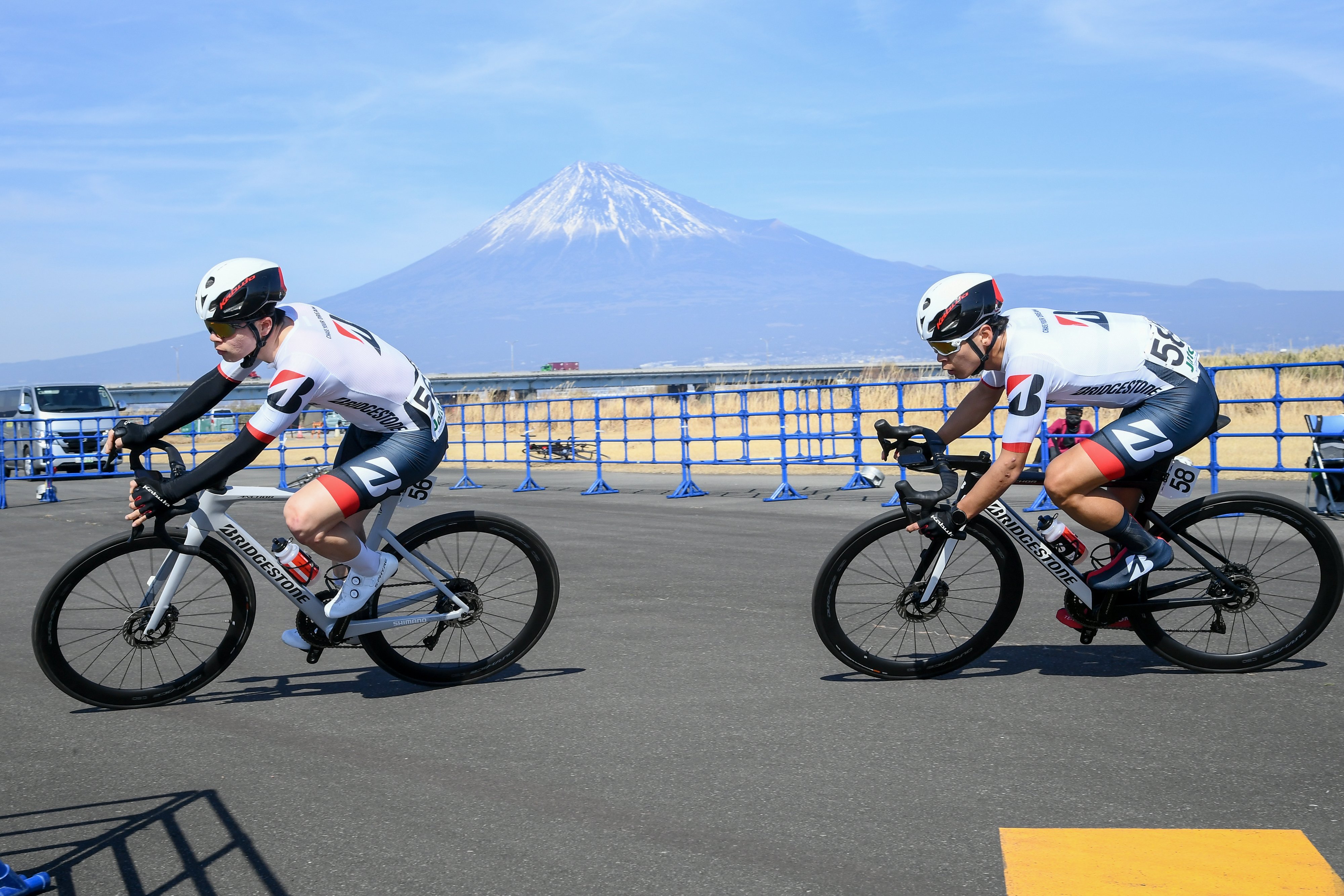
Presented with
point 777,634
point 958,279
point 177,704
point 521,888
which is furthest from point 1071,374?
point 177,704

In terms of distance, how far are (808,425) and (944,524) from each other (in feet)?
43.5

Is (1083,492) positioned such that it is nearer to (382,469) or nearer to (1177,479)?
→ (1177,479)

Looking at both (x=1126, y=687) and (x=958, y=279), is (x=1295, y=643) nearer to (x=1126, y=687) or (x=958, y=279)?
(x=1126, y=687)

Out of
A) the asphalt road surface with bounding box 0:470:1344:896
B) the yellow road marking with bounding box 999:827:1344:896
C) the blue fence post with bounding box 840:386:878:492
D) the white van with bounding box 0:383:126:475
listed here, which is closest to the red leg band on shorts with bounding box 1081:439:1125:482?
the asphalt road surface with bounding box 0:470:1344:896

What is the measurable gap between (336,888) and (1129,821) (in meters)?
2.41

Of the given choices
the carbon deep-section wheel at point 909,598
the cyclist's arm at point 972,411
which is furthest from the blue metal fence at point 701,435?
the cyclist's arm at point 972,411

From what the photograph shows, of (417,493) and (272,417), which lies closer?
(272,417)

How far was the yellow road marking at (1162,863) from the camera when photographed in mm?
3043

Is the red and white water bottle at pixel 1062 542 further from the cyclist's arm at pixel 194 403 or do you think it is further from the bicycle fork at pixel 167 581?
the bicycle fork at pixel 167 581

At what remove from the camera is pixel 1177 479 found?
17.0 feet

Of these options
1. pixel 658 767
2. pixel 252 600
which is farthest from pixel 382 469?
pixel 658 767

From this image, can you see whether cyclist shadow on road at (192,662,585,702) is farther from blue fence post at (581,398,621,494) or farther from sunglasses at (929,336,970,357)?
blue fence post at (581,398,621,494)

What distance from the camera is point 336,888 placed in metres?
3.15

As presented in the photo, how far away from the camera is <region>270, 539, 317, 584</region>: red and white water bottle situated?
5070 millimetres
